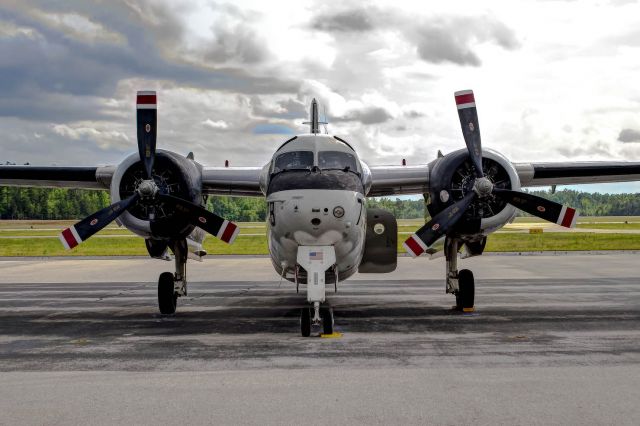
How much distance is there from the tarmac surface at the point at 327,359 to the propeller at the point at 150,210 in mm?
2177

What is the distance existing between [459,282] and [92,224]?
31.4 ft

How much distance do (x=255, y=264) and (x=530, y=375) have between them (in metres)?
25.9

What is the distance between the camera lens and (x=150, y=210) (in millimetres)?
14734

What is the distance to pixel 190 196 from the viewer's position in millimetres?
15523

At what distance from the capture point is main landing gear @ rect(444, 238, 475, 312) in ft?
51.4

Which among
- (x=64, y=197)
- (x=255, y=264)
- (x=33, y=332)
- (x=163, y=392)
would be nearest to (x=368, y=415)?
(x=163, y=392)

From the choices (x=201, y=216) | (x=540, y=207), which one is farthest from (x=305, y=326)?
(x=540, y=207)

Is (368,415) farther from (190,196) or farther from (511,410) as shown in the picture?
(190,196)

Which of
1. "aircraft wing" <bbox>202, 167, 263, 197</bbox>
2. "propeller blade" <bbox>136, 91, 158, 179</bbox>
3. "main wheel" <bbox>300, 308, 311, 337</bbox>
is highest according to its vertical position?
"propeller blade" <bbox>136, 91, 158, 179</bbox>

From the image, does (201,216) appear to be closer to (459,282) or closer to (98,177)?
(98,177)

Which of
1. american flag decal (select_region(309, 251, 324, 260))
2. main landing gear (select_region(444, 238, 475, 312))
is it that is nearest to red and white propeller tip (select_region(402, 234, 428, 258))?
main landing gear (select_region(444, 238, 475, 312))

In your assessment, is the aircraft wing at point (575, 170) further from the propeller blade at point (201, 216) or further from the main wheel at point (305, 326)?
the propeller blade at point (201, 216)

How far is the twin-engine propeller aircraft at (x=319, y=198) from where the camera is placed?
12109mm

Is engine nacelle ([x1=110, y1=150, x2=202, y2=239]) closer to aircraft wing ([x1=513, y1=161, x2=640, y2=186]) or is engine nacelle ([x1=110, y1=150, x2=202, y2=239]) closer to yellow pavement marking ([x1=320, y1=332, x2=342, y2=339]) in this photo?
yellow pavement marking ([x1=320, y1=332, x2=342, y2=339])
